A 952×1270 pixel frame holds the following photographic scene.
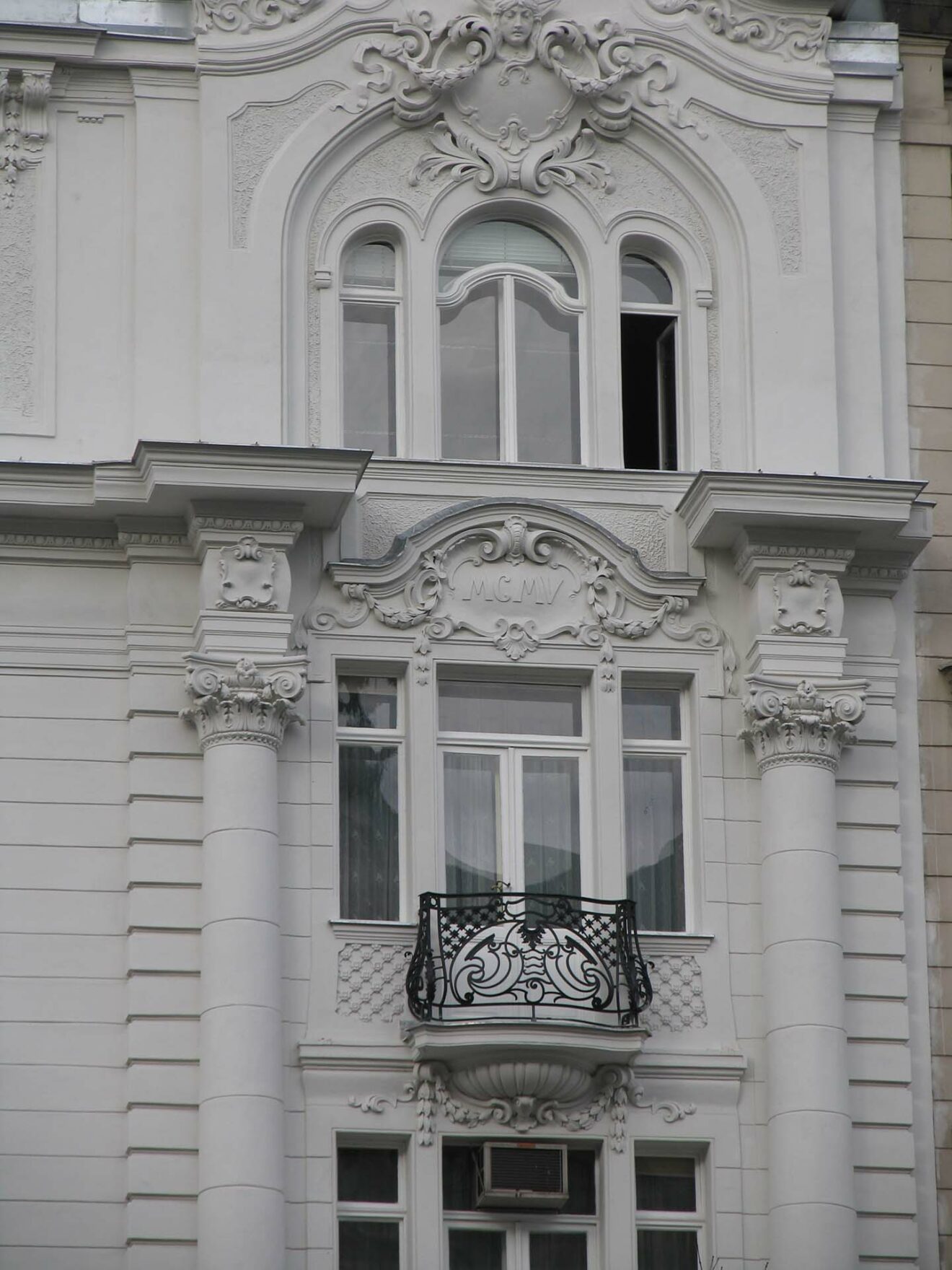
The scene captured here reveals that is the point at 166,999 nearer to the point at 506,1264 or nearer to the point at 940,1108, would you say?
the point at 506,1264

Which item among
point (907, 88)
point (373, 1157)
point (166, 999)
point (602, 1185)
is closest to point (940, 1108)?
point (602, 1185)

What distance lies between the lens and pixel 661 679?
87.4 feet

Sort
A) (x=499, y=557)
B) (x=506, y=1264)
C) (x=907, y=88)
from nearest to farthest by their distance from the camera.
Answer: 1. (x=506, y=1264)
2. (x=499, y=557)
3. (x=907, y=88)

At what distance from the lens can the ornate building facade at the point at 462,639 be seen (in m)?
24.9

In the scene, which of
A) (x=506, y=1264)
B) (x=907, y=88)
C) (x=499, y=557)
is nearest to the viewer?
(x=506, y=1264)

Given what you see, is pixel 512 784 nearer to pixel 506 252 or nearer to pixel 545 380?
pixel 545 380

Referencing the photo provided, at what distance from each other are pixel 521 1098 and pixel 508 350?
633 centimetres

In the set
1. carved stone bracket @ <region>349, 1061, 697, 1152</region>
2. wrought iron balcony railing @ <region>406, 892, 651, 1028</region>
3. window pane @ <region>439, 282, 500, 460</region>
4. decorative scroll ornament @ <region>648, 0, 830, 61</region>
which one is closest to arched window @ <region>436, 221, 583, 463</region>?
window pane @ <region>439, 282, 500, 460</region>

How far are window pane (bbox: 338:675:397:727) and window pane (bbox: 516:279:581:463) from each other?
7.63ft

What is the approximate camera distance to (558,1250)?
25.1 meters

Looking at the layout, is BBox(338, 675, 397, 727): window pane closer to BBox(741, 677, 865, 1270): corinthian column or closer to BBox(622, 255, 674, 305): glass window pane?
BBox(741, 677, 865, 1270): corinthian column

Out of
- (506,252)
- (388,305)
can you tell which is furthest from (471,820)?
(506,252)

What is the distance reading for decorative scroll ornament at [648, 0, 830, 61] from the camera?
28109mm

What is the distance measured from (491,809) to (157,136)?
6.23m
